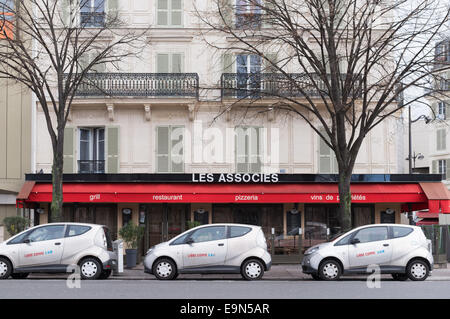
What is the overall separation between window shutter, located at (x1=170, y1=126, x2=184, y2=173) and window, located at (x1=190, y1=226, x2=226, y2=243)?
8.49 m

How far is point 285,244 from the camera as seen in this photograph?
2495 cm

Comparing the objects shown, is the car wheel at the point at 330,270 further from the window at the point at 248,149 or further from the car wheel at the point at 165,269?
the window at the point at 248,149

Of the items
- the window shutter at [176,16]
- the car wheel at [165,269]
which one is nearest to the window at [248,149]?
the window shutter at [176,16]

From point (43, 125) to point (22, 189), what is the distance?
9.64ft

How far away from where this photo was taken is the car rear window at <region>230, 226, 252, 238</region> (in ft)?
58.6

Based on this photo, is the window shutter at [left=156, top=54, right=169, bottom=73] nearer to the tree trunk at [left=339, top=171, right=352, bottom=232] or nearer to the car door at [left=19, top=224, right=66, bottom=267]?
the tree trunk at [left=339, top=171, right=352, bottom=232]

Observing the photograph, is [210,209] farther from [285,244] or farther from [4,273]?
[4,273]

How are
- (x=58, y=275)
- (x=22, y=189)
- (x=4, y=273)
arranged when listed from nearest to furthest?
1. (x=4, y=273)
2. (x=58, y=275)
3. (x=22, y=189)

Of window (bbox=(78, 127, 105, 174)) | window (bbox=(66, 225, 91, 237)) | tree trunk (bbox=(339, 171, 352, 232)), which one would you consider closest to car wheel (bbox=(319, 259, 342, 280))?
tree trunk (bbox=(339, 171, 352, 232))

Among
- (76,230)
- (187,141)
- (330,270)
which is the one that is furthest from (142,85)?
(330,270)

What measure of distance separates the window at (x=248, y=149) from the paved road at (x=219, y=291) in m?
10.5

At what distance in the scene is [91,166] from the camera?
1032 inches

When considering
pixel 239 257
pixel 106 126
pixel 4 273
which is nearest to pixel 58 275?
pixel 4 273

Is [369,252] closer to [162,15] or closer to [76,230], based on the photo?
[76,230]
